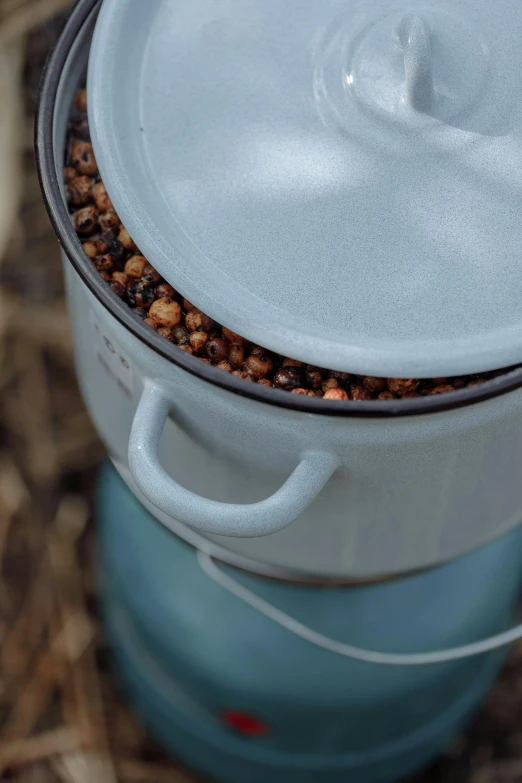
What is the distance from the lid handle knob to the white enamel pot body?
0.17 meters

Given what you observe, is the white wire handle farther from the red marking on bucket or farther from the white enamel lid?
the white enamel lid

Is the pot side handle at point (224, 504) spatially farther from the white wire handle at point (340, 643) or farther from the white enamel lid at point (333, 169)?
the white wire handle at point (340, 643)

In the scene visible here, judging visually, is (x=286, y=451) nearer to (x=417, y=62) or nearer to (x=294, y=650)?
(x=417, y=62)

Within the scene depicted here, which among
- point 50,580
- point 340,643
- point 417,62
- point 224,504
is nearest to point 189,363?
point 224,504

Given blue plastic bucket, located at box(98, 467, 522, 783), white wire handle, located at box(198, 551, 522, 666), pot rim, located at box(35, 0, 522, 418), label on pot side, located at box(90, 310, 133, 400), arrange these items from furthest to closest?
blue plastic bucket, located at box(98, 467, 522, 783) < white wire handle, located at box(198, 551, 522, 666) < label on pot side, located at box(90, 310, 133, 400) < pot rim, located at box(35, 0, 522, 418)

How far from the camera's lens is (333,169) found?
59cm

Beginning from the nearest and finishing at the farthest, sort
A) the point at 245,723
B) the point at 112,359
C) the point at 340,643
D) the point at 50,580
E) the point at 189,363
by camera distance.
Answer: the point at 189,363, the point at 112,359, the point at 340,643, the point at 245,723, the point at 50,580

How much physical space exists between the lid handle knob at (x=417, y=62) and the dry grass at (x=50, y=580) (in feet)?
2.99

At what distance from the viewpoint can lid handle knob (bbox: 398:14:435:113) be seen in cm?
56

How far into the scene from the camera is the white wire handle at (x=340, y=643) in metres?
0.83

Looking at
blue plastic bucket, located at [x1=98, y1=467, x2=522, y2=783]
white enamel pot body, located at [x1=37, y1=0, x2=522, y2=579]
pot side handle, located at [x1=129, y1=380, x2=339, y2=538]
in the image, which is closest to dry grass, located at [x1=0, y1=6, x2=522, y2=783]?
blue plastic bucket, located at [x1=98, y1=467, x2=522, y2=783]

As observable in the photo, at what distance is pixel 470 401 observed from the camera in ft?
1.72

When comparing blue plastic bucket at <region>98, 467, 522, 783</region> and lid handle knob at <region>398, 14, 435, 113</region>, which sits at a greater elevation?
lid handle knob at <region>398, 14, 435, 113</region>

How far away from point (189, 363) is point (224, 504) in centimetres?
8
